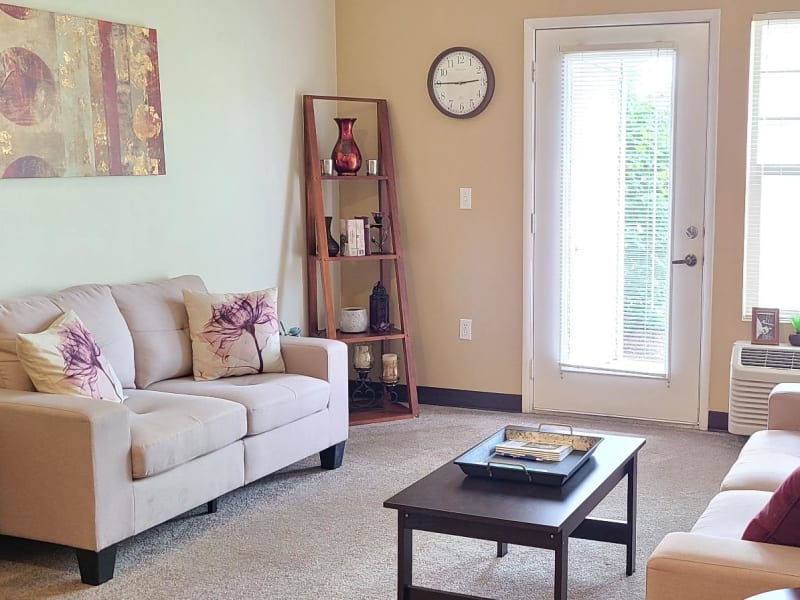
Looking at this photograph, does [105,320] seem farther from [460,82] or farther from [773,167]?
[773,167]

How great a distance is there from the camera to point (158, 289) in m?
4.39

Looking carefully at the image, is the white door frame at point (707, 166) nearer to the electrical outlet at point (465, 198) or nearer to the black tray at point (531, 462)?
the electrical outlet at point (465, 198)

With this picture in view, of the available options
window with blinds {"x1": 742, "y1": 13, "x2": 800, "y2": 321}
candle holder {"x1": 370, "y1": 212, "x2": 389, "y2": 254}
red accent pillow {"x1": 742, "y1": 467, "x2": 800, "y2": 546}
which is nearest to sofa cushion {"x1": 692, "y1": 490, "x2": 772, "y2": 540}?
red accent pillow {"x1": 742, "y1": 467, "x2": 800, "y2": 546}

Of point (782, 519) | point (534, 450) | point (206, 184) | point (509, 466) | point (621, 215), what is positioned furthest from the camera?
point (621, 215)

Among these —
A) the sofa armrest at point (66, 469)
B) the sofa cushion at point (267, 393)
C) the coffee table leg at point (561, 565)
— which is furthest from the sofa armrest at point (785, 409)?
the sofa armrest at point (66, 469)

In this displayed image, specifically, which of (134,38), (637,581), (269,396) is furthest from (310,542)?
(134,38)

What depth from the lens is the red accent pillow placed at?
85.9 inches

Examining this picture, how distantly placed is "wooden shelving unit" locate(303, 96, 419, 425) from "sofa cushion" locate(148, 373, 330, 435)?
39.5 inches

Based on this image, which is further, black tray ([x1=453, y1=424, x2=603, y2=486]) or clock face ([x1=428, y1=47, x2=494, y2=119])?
clock face ([x1=428, y1=47, x2=494, y2=119])

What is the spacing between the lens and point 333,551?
142 inches

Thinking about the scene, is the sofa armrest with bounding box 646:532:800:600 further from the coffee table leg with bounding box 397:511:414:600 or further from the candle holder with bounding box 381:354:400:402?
the candle holder with bounding box 381:354:400:402

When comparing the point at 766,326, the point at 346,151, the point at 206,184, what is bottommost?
the point at 766,326

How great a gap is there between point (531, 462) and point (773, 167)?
8.51ft

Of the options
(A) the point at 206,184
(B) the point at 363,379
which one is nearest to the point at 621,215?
(B) the point at 363,379
